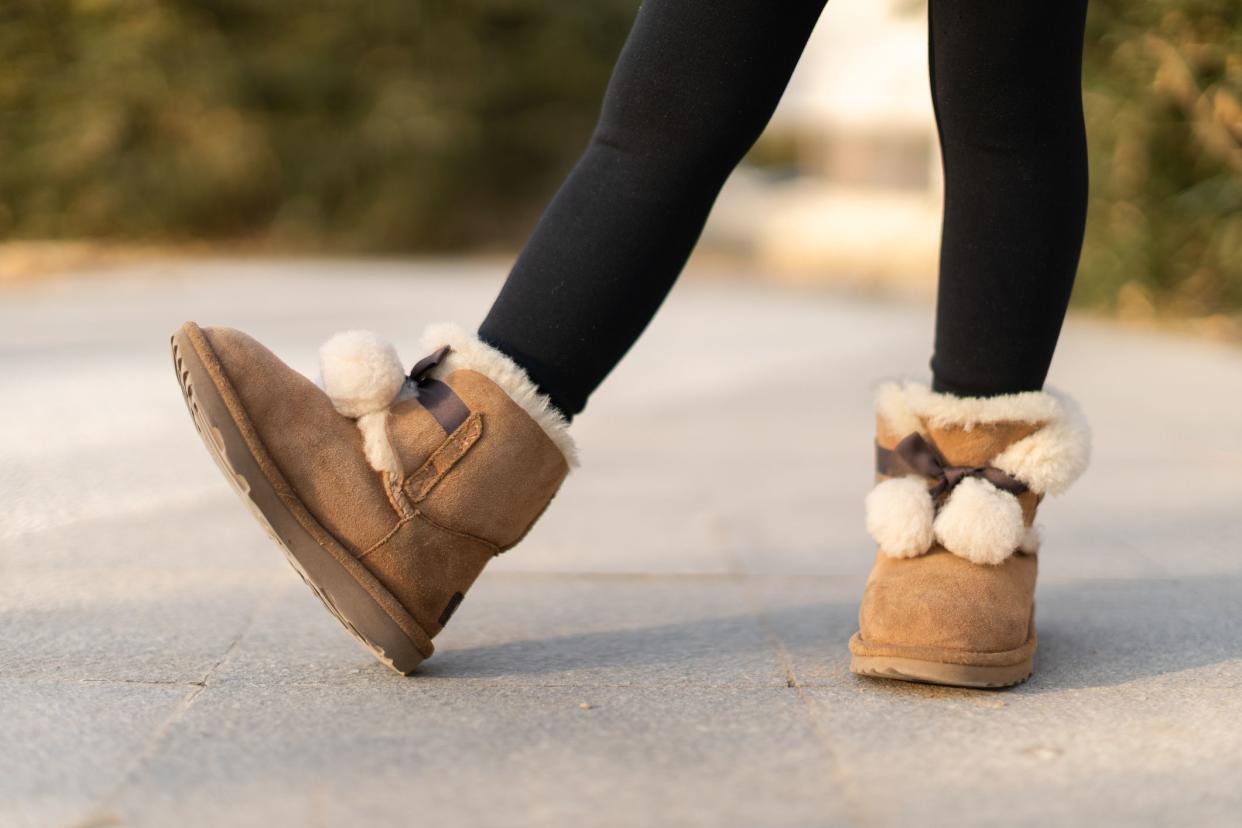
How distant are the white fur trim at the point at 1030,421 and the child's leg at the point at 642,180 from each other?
0.84 ft

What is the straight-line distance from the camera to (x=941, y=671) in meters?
1.09

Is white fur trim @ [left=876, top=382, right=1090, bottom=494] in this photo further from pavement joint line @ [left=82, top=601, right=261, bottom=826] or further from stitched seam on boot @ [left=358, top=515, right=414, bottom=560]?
pavement joint line @ [left=82, top=601, right=261, bottom=826]

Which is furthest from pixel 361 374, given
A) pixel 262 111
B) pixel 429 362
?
pixel 262 111

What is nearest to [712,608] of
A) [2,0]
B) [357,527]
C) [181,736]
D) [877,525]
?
[877,525]

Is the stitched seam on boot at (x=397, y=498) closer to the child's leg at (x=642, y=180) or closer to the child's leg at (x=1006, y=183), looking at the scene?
the child's leg at (x=642, y=180)

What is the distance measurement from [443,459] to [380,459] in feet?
0.16

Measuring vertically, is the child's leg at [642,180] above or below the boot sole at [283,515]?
above

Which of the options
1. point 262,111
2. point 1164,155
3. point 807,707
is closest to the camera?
point 807,707

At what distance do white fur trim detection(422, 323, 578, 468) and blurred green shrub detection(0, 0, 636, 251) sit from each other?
5915mm

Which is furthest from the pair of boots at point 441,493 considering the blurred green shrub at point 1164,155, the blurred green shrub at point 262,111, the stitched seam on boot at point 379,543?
the blurred green shrub at point 262,111

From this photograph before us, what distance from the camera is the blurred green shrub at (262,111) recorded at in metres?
6.62

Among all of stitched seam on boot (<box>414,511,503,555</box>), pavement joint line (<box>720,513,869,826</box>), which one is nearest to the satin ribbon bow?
stitched seam on boot (<box>414,511,503,555</box>)

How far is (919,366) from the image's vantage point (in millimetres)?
3250

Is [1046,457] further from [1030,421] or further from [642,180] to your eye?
[642,180]
